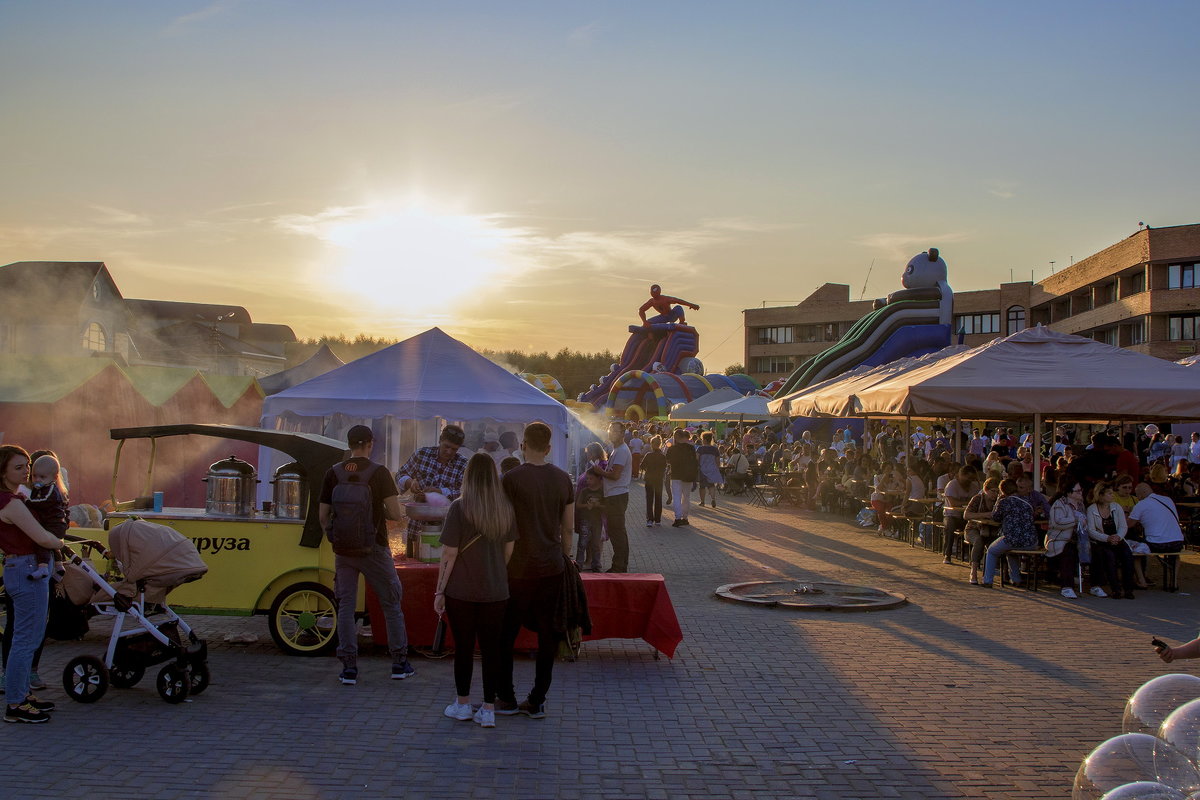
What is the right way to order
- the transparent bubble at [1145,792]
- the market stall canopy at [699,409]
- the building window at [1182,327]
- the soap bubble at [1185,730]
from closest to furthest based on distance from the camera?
the transparent bubble at [1145,792], the soap bubble at [1185,730], the market stall canopy at [699,409], the building window at [1182,327]

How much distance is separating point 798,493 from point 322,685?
17617 mm

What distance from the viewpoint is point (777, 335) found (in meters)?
99.2

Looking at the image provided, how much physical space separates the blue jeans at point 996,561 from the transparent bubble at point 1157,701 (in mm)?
7369

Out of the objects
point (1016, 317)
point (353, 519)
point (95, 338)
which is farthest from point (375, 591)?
point (1016, 317)

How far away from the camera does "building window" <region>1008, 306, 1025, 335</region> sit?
7525 centimetres

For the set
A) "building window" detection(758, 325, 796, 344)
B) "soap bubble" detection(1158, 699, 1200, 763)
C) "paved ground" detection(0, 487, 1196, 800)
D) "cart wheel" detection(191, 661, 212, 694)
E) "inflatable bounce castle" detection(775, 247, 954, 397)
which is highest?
"building window" detection(758, 325, 796, 344)

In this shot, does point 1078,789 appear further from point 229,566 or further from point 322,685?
point 229,566

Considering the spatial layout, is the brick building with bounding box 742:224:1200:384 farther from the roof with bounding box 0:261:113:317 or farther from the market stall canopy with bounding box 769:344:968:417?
the roof with bounding box 0:261:113:317

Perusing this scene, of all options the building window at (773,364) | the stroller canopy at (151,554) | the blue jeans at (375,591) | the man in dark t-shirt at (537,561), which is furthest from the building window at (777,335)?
the stroller canopy at (151,554)

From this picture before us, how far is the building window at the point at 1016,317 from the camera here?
75.2m

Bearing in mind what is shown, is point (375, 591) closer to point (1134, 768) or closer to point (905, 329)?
point (1134, 768)

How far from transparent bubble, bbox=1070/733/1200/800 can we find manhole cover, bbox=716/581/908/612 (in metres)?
6.18

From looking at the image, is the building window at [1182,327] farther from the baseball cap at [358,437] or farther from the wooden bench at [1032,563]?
the baseball cap at [358,437]

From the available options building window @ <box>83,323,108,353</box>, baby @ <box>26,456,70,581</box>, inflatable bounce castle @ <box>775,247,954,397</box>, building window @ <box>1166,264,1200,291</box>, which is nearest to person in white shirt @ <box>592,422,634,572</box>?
baby @ <box>26,456,70,581</box>
